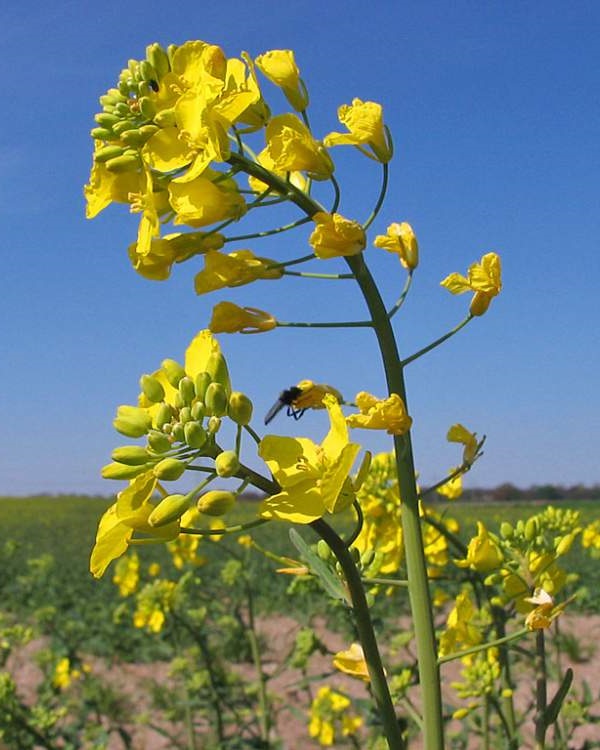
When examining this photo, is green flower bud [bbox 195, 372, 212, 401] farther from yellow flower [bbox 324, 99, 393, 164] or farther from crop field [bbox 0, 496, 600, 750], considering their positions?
crop field [bbox 0, 496, 600, 750]

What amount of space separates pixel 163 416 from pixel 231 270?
0.28m

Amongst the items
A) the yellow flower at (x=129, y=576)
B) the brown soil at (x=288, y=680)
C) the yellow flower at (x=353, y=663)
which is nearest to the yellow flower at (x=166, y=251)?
the yellow flower at (x=353, y=663)

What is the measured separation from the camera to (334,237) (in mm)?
1224

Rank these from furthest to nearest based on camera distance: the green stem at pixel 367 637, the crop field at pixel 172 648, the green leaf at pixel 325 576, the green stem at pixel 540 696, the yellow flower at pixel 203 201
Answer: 1. the crop field at pixel 172 648
2. the green stem at pixel 540 696
3. the yellow flower at pixel 203 201
4. the green leaf at pixel 325 576
5. the green stem at pixel 367 637

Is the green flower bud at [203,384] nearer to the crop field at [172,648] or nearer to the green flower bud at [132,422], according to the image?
the green flower bud at [132,422]

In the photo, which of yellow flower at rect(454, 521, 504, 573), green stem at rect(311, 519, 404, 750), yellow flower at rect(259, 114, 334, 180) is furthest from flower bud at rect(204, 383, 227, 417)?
yellow flower at rect(454, 521, 504, 573)

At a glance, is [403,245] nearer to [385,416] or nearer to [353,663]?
[385,416]

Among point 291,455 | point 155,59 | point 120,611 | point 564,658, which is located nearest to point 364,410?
point 291,455

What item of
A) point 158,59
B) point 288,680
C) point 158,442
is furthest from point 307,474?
point 288,680

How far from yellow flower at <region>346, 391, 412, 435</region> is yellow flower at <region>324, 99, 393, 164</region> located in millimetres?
459

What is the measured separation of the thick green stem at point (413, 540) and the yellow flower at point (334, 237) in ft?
0.10

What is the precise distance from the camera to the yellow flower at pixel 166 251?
4.29 feet

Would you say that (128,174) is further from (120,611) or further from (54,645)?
(54,645)

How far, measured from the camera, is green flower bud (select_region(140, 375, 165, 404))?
47.3 inches
